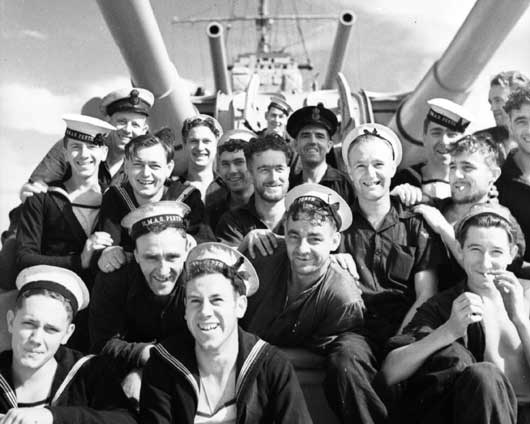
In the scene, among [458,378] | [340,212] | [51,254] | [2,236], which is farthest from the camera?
[2,236]

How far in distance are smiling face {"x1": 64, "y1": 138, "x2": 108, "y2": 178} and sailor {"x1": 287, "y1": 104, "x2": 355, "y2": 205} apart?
3.93 feet

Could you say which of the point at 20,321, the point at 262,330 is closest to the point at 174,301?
the point at 262,330

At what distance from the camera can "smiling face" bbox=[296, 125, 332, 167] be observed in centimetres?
416

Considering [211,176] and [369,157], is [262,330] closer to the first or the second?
[369,157]

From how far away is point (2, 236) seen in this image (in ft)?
15.5

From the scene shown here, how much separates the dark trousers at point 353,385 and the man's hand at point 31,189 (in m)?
1.96

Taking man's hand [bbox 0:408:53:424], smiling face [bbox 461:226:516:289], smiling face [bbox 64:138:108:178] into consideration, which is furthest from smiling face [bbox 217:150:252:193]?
man's hand [bbox 0:408:53:424]

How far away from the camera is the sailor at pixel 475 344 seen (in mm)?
2275

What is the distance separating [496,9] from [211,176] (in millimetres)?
1974

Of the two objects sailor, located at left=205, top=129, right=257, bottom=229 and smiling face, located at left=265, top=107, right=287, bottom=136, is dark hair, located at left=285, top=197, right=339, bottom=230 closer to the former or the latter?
sailor, located at left=205, top=129, right=257, bottom=229

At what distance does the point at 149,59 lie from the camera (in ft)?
15.9

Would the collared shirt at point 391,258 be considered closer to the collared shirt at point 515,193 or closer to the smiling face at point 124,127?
the collared shirt at point 515,193

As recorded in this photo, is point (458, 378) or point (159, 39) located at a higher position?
point (159, 39)

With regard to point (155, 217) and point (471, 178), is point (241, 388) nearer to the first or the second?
point (155, 217)
